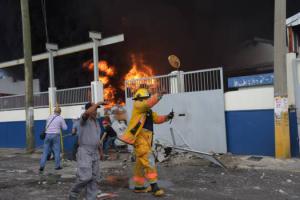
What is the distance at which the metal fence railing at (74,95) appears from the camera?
14755mm

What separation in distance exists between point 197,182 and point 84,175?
9.48 ft

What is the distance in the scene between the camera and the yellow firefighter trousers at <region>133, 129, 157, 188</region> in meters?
6.98

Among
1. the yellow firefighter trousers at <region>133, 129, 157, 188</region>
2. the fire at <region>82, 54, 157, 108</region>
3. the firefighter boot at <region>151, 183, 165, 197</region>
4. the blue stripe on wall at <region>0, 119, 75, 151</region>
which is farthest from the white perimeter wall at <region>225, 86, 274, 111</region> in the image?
the fire at <region>82, 54, 157, 108</region>

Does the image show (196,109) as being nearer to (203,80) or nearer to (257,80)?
(203,80)

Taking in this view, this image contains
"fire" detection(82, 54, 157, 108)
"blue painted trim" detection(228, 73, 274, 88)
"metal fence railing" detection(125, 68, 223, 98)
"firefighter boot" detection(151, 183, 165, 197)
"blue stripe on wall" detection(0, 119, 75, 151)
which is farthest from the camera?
"fire" detection(82, 54, 157, 108)

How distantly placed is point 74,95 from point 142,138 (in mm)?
8514

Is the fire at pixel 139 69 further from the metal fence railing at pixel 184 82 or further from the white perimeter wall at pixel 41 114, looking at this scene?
the metal fence railing at pixel 184 82

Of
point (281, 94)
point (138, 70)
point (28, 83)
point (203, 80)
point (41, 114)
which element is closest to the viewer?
point (281, 94)

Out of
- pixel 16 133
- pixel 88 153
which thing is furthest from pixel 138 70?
pixel 88 153

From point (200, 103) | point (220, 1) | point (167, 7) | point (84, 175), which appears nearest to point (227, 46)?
point (220, 1)

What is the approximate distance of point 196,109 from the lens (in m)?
11.2

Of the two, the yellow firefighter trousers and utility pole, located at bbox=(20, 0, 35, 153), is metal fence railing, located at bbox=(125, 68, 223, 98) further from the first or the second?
utility pole, located at bbox=(20, 0, 35, 153)

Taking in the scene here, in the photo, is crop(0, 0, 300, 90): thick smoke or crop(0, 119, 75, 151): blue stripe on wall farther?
crop(0, 0, 300, 90): thick smoke

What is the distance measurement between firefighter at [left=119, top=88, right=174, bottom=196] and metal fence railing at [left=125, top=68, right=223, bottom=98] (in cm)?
334
